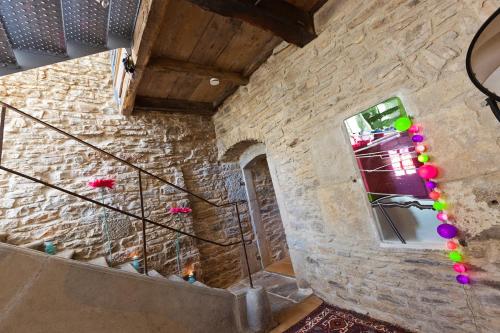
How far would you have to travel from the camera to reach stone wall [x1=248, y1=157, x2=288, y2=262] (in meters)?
4.16

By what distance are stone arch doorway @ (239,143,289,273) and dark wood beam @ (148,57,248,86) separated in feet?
3.71

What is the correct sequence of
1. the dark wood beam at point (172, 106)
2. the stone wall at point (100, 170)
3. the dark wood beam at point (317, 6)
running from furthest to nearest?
the dark wood beam at point (172, 106) → the stone wall at point (100, 170) → the dark wood beam at point (317, 6)

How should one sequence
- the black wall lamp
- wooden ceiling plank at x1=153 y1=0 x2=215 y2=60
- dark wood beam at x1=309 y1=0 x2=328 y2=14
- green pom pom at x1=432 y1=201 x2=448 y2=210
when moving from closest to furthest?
the black wall lamp < green pom pom at x1=432 y1=201 x2=448 y2=210 < wooden ceiling plank at x1=153 y1=0 x2=215 y2=60 < dark wood beam at x1=309 y1=0 x2=328 y2=14

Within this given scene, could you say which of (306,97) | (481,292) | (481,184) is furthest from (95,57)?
(481,292)

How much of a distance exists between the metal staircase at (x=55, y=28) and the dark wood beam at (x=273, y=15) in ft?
2.33

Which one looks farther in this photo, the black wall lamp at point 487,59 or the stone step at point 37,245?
the stone step at point 37,245

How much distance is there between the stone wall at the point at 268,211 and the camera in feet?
13.6

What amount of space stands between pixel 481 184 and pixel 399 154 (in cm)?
54

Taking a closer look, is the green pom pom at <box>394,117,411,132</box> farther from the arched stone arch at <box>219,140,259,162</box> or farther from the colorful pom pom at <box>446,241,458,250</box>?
the arched stone arch at <box>219,140,259,162</box>

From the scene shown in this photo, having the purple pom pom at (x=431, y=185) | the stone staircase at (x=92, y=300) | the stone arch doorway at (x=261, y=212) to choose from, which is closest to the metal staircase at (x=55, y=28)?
the stone staircase at (x=92, y=300)

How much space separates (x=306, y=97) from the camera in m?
2.48

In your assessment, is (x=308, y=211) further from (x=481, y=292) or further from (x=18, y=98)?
(x=18, y=98)

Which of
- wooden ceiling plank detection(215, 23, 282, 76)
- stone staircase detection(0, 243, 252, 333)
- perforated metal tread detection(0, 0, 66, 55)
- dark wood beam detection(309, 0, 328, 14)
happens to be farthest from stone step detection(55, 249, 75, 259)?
dark wood beam detection(309, 0, 328, 14)

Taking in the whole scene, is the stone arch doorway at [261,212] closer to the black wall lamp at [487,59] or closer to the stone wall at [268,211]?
the stone wall at [268,211]
